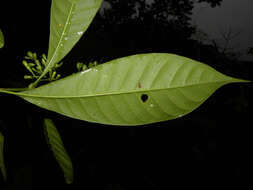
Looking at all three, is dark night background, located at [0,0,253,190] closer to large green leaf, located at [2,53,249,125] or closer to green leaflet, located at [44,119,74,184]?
green leaflet, located at [44,119,74,184]

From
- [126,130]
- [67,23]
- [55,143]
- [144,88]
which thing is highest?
[67,23]

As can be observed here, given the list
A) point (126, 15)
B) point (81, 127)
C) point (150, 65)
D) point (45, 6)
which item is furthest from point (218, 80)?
point (126, 15)

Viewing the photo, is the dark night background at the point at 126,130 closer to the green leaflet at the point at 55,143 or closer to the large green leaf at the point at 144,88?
the green leaflet at the point at 55,143

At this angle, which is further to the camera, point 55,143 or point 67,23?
point 55,143

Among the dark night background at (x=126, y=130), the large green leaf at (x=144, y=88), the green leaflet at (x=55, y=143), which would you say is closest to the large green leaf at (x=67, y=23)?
the large green leaf at (x=144, y=88)

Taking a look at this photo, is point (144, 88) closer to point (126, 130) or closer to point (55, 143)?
point (55, 143)

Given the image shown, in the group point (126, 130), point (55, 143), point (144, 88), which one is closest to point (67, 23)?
point (144, 88)
